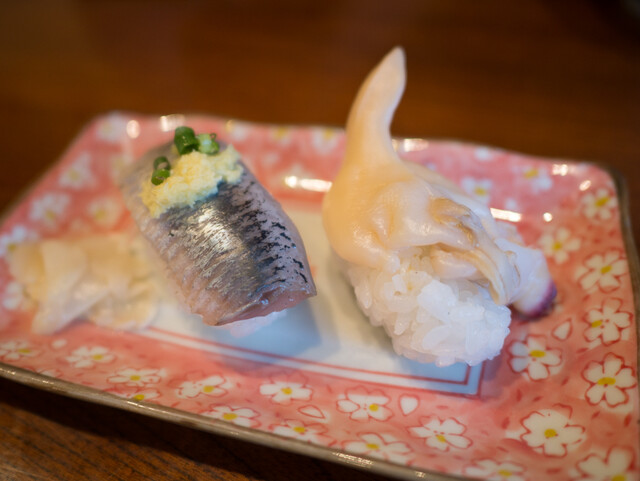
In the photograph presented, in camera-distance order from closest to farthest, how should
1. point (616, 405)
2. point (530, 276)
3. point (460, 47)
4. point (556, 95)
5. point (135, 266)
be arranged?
point (616, 405) < point (530, 276) < point (135, 266) < point (556, 95) < point (460, 47)

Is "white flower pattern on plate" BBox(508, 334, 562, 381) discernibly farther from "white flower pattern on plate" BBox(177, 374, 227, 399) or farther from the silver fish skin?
"white flower pattern on plate" BBox(177, 374, 227, 399)

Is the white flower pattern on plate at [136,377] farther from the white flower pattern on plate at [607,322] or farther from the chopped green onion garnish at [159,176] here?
the white flower pattern on plate at [607,322]

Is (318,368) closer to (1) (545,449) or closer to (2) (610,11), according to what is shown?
(1) (545,449)

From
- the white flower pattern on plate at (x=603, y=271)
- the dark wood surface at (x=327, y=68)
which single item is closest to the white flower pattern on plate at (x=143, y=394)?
the dark wood surface at (x=327, y=68)

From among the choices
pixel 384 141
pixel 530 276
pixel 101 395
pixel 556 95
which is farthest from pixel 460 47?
pixel 101 395

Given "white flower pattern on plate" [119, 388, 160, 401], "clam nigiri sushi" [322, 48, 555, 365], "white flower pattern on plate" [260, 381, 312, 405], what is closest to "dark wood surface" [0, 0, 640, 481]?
"white flower pattern on plate" [119, 388, 160, 401]

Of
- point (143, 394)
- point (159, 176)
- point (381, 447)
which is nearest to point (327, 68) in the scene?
point (159, 176)
